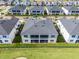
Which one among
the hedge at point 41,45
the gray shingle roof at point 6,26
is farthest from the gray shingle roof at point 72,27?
the gray shingle roof at point 6,26

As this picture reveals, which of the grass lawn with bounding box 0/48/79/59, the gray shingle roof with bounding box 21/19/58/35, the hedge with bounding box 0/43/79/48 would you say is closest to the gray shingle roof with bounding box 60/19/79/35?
the hedge with bounding box 0/43/79/48

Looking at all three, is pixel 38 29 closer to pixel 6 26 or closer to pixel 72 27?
pixel 6 26

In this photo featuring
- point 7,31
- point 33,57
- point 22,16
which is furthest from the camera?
point 22,16

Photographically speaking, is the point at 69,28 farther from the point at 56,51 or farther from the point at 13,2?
the point at 13,2

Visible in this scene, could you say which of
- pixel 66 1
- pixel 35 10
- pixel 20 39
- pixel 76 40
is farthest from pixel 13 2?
pixel 76 40

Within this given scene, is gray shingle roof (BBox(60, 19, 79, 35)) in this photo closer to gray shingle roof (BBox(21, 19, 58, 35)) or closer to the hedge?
the hedge

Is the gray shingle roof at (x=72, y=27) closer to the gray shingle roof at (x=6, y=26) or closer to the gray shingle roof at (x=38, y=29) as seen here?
the gray shingle roof at (x=38, y=29)

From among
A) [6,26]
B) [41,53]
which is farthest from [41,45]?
[6,26]

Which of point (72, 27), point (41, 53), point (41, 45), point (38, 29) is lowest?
point (41, 53)
